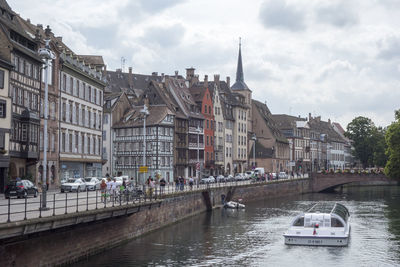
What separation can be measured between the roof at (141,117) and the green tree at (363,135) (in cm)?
6781

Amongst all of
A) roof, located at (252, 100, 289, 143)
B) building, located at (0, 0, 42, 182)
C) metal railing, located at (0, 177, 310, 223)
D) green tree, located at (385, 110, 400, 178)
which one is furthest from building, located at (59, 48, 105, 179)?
roof, located at (252, 100, 289, 143)

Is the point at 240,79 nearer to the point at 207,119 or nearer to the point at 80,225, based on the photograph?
the point at 207,119

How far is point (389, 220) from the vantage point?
200 feet

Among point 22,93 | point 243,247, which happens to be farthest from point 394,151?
point 22,93

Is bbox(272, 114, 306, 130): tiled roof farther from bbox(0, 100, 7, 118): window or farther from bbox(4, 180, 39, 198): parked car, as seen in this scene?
bbox(4, 180, 39, 198): parked car

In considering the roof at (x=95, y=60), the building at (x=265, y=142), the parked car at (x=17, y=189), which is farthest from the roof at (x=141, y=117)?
the parked car at (x=17, y=189)

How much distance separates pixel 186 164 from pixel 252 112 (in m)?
42.1

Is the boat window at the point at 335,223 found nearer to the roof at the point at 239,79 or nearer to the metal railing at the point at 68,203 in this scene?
the metal railing at the point at 68,203

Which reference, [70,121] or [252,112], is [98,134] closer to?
[70,121]

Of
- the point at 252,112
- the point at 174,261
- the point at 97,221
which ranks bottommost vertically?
the point at 174,261

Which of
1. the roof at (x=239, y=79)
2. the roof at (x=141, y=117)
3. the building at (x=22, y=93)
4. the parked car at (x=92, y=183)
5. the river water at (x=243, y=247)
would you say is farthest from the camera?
the roof at (x=239, y=79)

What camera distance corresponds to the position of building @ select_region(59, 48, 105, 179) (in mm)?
65625

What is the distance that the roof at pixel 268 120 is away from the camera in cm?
13738

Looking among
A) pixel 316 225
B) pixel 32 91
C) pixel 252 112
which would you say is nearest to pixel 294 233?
pixel 316 225
